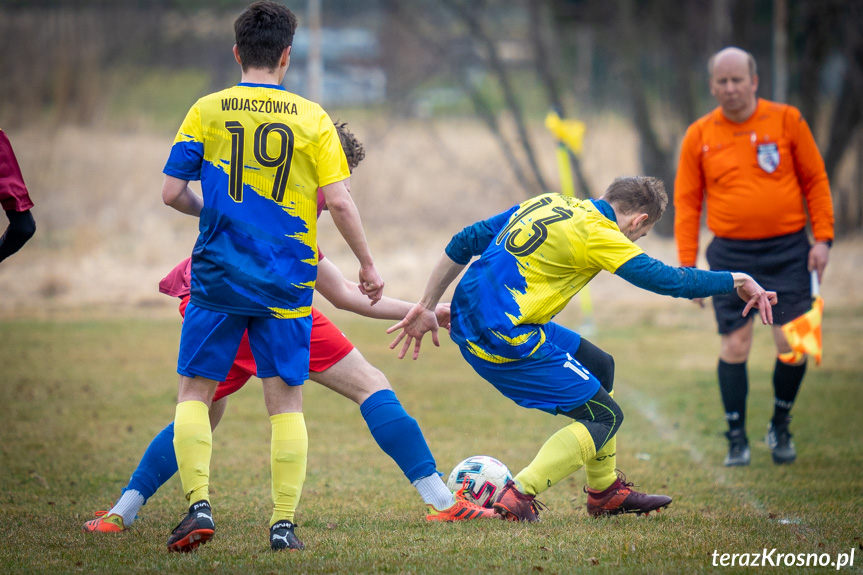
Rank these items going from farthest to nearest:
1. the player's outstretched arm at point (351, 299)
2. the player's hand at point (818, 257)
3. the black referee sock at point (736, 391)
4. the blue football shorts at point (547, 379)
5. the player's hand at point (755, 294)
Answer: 1. the black referee sock at point (736, 391)
2. the player's hand at point (818, 257)
3. the player's outstretched arm at point (351, 299)
4. the blue football shorts at point (547, 379)
5. the player's hand at point (755, 294)

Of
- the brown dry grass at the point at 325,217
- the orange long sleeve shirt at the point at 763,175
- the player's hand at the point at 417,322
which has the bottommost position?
the brown dry grass at the point at 325,217

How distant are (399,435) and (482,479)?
544mm

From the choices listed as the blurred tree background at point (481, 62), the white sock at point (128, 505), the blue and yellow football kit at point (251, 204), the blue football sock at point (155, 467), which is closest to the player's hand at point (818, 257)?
the blue and yellow football kit at point (251, 204)

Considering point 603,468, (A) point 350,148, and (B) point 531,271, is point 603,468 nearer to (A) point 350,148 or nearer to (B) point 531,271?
→ (B) point 531,271

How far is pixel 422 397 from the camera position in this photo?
7.70 metres

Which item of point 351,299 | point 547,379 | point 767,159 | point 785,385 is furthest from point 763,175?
point 351,299

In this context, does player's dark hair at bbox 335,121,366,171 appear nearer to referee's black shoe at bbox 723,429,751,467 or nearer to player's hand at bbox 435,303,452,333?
player's hand at bbox 435,303,452,333

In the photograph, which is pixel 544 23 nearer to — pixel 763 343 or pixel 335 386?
pixel 763 343

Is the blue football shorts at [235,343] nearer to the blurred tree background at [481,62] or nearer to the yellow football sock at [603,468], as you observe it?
the yellow football sock at [603,468]

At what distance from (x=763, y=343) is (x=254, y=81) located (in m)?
8.44

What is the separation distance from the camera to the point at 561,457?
375 cm

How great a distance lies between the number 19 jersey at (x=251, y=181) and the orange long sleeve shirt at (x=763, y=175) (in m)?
2.92

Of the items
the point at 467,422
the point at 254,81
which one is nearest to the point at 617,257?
the point at 254,81

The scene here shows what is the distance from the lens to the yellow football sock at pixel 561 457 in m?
3.75
